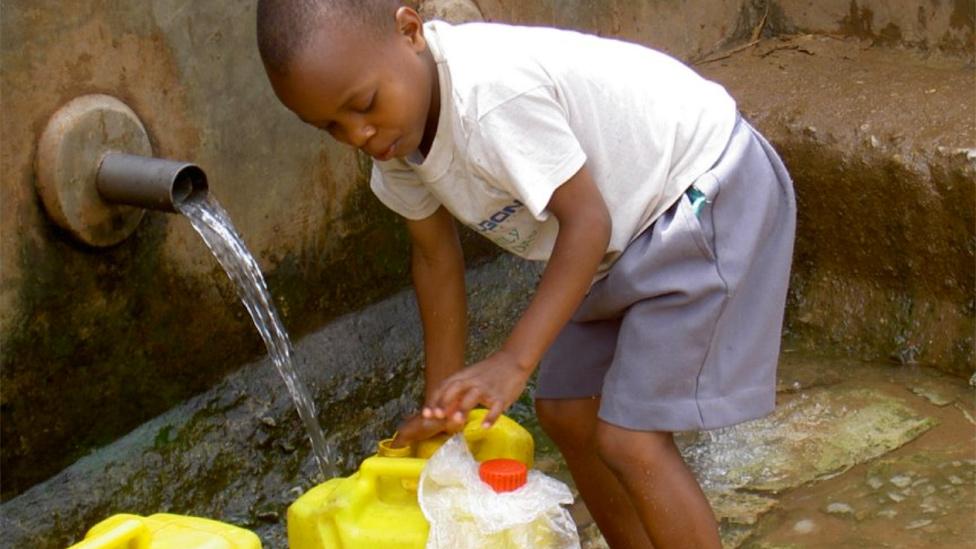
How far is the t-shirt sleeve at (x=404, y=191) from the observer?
109 inches

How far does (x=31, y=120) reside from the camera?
321 centimetres

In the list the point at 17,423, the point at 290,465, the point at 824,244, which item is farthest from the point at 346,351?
the point at 824,244

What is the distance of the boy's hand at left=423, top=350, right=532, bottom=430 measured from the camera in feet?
7.70

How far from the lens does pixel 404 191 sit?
2781 millimetres

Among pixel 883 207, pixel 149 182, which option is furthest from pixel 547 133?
pixel 883 207

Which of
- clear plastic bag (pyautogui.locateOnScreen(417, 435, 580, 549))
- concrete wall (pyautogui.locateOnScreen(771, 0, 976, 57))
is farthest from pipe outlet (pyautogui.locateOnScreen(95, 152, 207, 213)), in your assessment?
concrete wall (pyautogui.locateOnScreen(771, 0, 976, 57))

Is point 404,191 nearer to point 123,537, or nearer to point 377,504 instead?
point 377,504

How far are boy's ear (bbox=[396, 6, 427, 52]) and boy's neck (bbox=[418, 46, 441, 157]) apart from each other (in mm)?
21

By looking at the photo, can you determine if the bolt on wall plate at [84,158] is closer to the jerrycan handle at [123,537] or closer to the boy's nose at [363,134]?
the boy's nose at [363,134]

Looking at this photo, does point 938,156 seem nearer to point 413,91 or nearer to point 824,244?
point 824,244

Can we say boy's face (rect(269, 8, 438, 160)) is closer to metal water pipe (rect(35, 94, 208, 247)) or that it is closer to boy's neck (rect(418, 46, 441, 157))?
boy's neck (rect(418, 46, 441, 157))

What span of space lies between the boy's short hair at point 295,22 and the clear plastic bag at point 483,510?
671 millimetres

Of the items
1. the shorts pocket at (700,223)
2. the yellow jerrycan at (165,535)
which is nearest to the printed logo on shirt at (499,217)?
the shorts pocket at (700,223)

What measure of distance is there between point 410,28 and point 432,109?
0.46 feet
